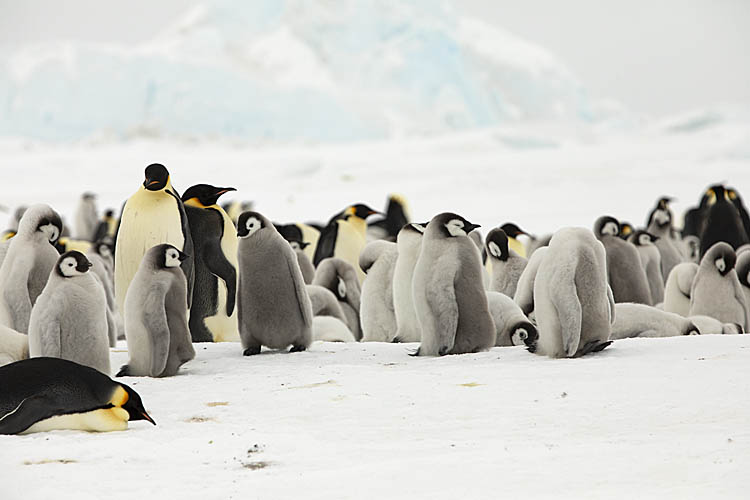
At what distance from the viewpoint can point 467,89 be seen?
3566 cm

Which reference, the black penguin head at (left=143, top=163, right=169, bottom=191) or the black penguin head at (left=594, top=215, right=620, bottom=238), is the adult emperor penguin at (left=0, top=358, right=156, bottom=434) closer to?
the black penguin head at (left=143, top=163, right=169, bottom=191)

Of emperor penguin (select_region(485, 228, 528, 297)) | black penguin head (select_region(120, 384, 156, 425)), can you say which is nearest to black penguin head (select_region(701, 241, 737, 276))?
emperor penguin (select_region(485, 228, 528, 297))

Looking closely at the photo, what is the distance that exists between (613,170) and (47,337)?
1726 centimetres

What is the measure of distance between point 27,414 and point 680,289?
4.58 metres

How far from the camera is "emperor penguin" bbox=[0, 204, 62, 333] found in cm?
430

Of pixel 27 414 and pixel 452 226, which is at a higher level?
pixel 452 226

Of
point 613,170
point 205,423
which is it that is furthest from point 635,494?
point 613,170

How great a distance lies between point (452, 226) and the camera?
4.20 metres

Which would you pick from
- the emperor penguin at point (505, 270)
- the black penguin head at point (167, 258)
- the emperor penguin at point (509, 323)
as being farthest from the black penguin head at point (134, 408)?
the emperor penguin at point (505, 270)

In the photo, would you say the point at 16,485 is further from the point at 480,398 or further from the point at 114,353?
the point at 114,353

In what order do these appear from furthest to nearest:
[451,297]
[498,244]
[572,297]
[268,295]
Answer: [498,244] < [268,295] < [451,297] < [572,297]

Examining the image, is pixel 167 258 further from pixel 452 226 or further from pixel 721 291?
pixel 721 291

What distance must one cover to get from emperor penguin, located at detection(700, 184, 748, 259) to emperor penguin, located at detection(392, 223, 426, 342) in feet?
15.6

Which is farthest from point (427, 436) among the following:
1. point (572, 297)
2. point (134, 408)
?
point (572, 297)
